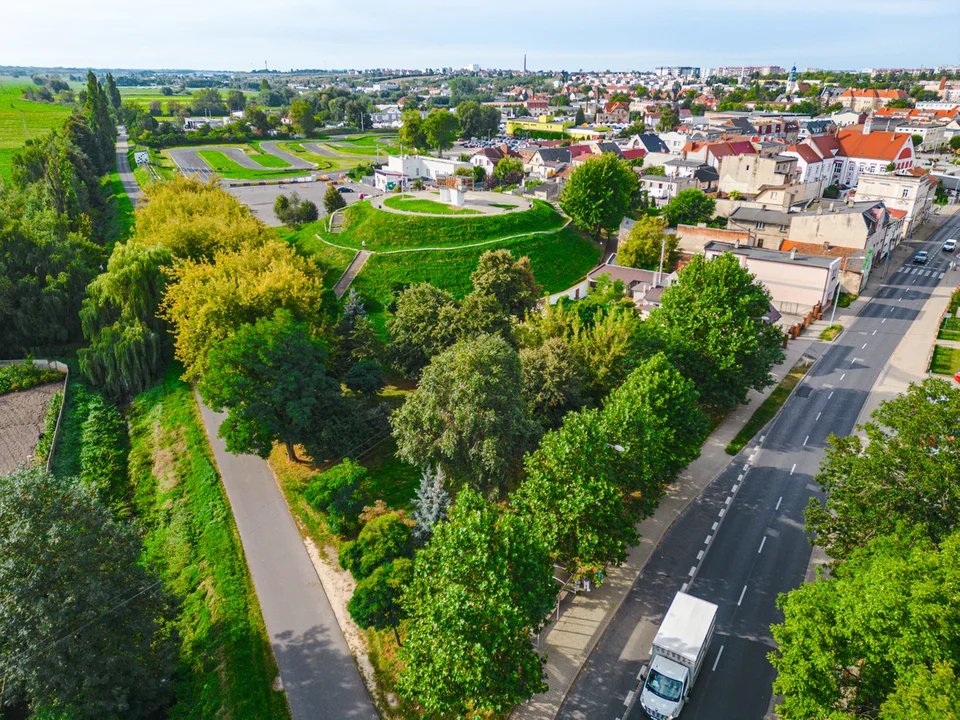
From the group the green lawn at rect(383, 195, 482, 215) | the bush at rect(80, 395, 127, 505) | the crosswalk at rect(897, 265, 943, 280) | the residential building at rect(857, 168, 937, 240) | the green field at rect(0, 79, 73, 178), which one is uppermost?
the green field at rect(0, 79, 73, 178)

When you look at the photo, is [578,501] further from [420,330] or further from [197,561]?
[420,330]

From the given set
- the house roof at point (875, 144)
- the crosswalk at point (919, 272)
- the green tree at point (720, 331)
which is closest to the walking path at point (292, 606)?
the green tree at point (720, 331)

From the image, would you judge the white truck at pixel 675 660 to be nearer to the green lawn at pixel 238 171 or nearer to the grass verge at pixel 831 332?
the grass verge at pixel 831 332

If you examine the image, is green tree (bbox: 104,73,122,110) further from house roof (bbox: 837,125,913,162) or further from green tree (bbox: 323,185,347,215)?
house roof (bbox: 837,125,913,162)

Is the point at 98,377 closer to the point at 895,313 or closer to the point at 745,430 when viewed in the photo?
the point at 745,430

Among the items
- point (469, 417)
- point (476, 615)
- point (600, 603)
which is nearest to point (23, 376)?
point (469, 417)

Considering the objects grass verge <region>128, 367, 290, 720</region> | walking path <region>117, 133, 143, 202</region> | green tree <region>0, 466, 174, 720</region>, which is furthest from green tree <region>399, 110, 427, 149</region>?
green tree <region>0, 466, 174, 720</region>

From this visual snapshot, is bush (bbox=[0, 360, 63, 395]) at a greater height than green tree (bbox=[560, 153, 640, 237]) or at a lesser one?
lesser
